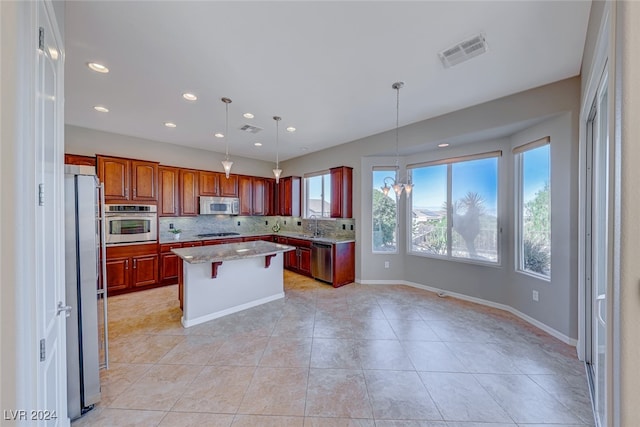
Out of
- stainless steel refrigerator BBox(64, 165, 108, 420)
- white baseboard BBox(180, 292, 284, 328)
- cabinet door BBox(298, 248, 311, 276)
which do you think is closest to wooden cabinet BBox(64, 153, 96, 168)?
stainless steel refrigerator BBox(64, 165, 108, 420)

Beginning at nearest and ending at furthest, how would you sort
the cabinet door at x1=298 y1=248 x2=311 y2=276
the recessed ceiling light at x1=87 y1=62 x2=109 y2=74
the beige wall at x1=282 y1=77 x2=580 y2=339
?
the recessed ceiling light at x1=87 y1=62 x2=109 y2=74, the beige wall at x1=282 y1=77 x2=580 y2=339, the cabinet door at x1=298 y1=248 x2=311 y2=276

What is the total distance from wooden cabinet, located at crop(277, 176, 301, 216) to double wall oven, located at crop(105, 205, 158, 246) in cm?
296

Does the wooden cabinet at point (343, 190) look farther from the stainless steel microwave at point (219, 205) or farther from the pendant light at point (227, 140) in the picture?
the stainless steel microwave at point (219, 205)

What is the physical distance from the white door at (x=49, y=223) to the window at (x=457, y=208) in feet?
15.5

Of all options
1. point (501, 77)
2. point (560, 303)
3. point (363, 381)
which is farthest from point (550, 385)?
point (501, 77)

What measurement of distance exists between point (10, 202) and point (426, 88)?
344 centimetres

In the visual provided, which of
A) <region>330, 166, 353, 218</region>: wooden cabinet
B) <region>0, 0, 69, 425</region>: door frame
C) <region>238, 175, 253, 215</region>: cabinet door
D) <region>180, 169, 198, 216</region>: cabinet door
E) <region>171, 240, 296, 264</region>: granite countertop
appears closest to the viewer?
<region>0, 0, 69, 425</region>: door frame

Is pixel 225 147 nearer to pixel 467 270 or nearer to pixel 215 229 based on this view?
pixel 215 229

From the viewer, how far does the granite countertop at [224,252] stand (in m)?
2.95

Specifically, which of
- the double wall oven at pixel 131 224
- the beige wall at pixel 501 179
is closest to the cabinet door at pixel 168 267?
the double wall oven at pixel 131 224

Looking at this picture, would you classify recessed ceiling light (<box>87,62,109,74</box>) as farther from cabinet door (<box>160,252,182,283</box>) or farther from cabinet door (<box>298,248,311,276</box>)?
cabinet door (<box>298,248,311,276</box>)

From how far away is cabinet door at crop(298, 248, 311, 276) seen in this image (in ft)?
17.5

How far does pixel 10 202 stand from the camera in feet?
2.49

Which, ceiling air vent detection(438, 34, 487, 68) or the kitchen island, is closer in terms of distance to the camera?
ceiling air vent detection(438, 34, 487, 68)
